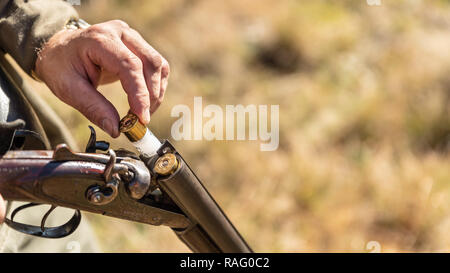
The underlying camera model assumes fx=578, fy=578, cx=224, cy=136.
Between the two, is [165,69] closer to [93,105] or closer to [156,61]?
[156,61]

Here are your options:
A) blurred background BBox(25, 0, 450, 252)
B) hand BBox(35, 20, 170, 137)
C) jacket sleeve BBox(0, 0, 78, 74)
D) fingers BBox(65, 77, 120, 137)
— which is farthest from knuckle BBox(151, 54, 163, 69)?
blurred background BBox(25, 0, 450, 252)

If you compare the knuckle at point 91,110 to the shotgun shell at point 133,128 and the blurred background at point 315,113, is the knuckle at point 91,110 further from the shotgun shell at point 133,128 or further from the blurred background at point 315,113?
the blurred background at point 315,113

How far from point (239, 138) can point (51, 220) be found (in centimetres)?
298

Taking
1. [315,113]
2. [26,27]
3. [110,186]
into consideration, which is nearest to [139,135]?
[110,186]

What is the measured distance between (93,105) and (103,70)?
19cm

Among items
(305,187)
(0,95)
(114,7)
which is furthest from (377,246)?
(114,7)

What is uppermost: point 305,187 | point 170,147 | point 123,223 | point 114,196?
point 170,147

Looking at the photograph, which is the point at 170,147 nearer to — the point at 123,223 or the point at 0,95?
the point at 0,95

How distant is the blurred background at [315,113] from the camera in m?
4.44

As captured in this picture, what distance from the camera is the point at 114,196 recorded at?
1.74 meters

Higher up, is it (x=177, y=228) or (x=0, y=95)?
(x=0, y=95)

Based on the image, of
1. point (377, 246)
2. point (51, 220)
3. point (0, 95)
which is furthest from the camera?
point (377, 246)

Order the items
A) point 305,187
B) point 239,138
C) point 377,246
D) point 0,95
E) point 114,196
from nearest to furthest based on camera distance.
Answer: point 114,196 → point 0,95 → point 377,246 → point 305,187 → point 239,138

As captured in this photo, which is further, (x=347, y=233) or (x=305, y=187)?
(x=305, y=187)
